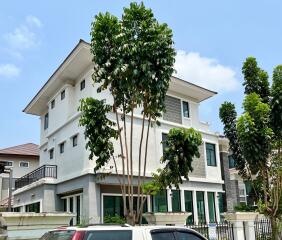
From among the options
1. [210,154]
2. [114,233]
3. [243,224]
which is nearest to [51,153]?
[210,154]

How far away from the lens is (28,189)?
2389 centimetres

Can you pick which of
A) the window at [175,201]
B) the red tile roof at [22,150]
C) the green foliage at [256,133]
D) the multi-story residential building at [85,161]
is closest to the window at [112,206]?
the multi-story residential building at [85,161]

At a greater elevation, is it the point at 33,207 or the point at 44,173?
the point at 44,173

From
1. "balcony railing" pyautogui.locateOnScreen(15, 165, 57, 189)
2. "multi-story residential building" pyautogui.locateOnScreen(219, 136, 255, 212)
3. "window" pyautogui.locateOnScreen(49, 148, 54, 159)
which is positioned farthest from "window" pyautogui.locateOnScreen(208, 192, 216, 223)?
"window" pyautogui.locateOnScreen(49, 148, 54, 159)

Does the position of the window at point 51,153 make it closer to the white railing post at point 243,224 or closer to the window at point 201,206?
the window at point 201,206

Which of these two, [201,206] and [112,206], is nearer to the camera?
[112,206]

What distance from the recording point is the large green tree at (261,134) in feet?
50.3

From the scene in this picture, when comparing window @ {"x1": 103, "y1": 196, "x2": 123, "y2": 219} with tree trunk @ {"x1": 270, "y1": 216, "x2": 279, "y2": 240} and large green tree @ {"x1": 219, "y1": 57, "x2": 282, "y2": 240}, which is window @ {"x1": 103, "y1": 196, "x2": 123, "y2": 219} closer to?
large green tree @ {"x1": 219, "y1": 57, "x2": 282, "y2": 240}

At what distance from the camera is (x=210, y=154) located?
25750mm

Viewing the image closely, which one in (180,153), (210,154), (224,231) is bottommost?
(224,231)

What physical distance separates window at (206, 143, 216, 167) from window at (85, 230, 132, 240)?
19.7 m

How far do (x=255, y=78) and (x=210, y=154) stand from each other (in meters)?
9.66

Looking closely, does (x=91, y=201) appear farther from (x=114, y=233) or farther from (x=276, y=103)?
(x=114, y=233)

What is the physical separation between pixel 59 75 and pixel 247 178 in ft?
40.4
